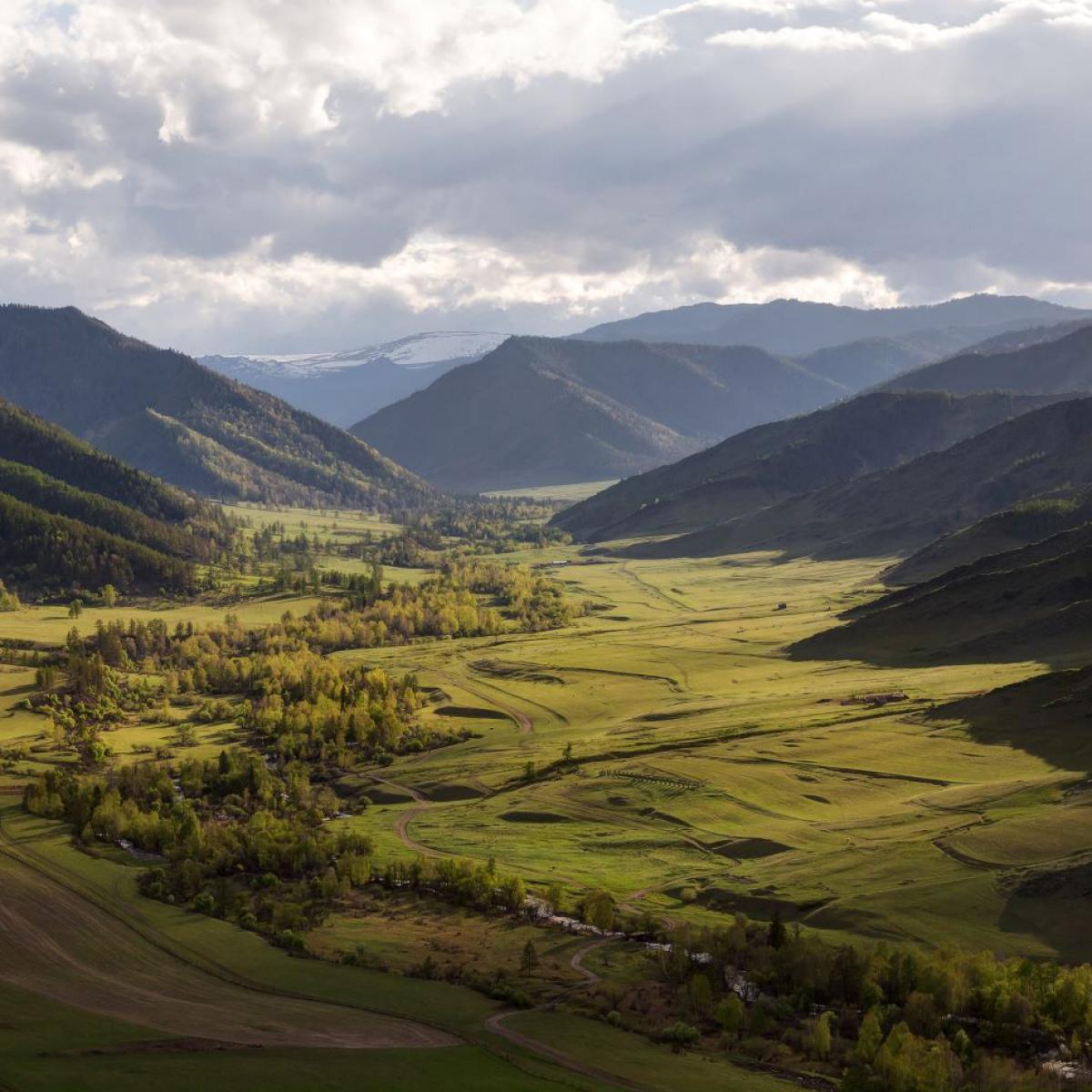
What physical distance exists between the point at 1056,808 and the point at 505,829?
215ft

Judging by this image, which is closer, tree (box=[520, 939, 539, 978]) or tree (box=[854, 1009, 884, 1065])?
tree (box=[854, 1009, 884, 1065])

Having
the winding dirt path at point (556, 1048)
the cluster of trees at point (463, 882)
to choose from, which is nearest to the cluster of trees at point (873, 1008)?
the winding dirt path at point (556, 1048)

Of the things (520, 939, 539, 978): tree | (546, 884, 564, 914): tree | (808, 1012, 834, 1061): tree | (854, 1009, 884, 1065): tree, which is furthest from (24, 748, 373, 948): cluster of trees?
(854, 1009, 884, 1065): tree

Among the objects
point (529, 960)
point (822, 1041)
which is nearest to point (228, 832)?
point (529, 960)

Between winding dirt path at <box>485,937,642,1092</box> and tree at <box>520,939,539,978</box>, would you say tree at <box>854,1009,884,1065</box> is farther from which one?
tree at <box>520,939,539,978</box>

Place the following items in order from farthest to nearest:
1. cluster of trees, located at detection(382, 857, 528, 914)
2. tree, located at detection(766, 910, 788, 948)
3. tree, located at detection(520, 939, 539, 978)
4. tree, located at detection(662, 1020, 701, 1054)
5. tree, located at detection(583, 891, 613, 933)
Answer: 1. cluster of trees, located at detection(382, 857, 528, 914)
2. tree, located at detection(583, 891, 613, 933)
3. tree, located at detection(520, 939, 539, 978)
4. tree, located at detection(766, 910, 788, 948)
5. tree, located at detection(662, 1020, 701, 1054)

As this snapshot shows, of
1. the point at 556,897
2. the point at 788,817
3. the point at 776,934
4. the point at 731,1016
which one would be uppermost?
the point at 776,934

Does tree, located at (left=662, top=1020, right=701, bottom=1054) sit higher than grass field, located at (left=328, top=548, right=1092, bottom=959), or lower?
lower

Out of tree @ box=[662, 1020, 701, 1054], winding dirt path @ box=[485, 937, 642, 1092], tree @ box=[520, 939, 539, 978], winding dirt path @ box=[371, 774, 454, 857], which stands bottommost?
tree @ box=[662, 1020, 701, 1054]

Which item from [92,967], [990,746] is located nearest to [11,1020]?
[92,967]

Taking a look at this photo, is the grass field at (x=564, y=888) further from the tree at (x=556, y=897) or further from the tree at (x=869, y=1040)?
the tree at (x=869, y=1040)

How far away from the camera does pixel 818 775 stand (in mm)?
163250

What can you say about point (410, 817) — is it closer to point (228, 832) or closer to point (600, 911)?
point (228, 832)

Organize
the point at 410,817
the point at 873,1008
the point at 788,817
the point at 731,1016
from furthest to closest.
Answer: the point at 410,817, the point at 788,817, the point at 731,1016, the point at 873,1008
